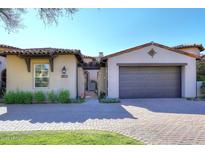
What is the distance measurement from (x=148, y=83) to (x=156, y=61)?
174cm

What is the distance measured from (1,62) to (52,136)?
15.5 meters

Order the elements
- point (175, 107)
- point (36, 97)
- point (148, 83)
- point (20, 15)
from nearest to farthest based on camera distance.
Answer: point (20, 15)
point (175, 107)
point (36, 97)
point (148, 83)

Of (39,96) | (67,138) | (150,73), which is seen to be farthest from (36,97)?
(67,138)

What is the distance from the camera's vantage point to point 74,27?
10.0 m

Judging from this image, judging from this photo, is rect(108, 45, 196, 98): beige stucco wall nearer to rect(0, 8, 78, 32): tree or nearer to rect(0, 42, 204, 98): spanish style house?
rect(0, 42, 204, 98): spanish style house

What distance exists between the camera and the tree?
9148 millimetres

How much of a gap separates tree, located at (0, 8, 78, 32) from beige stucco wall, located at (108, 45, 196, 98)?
685cm

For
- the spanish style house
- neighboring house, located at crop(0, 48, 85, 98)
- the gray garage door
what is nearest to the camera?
neighboring house, located at crop(0, 48, 85, 98)

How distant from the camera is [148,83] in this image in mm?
16203

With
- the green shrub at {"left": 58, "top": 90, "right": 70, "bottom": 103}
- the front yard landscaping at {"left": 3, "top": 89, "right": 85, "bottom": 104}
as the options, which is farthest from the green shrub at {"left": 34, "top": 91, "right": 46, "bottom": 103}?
the green shrub at {"left": 58, "top": 90, "right": 70, "bottom": 103}

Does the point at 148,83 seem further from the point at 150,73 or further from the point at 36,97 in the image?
the point at 36,97

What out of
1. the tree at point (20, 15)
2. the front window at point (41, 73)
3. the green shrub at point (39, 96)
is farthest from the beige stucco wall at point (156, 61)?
the tree at point (20, 15)
